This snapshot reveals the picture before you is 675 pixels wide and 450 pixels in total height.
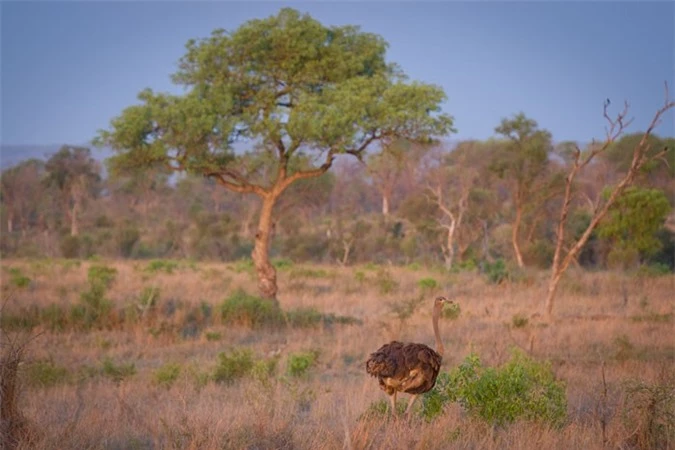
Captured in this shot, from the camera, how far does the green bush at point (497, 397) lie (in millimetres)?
6613

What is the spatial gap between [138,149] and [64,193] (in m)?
37.9

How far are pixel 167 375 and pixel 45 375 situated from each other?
5.74 ft

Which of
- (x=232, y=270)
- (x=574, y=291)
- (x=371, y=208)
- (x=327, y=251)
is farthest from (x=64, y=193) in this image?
(x=574, y=291)

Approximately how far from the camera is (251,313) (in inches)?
594

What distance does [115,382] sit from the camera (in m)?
9.75

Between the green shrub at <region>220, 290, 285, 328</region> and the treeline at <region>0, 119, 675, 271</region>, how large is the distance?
17.9 feet

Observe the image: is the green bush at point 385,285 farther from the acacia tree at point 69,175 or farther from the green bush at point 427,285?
the acacia tree at point 69,175

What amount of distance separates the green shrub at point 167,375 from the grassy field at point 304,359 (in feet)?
0.08

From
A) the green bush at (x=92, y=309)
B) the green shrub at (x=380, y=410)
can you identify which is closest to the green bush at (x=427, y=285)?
the green bush at (x=92, y=309)

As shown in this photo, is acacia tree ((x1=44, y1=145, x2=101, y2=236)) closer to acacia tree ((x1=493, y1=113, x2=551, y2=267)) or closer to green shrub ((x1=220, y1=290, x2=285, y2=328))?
acacia tree ((x1=493, y1=113, x2=551, y2=267))

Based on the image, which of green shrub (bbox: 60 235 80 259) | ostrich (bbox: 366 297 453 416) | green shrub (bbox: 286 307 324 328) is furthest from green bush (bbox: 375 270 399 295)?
green shrub (bbox: 60 235 80 259)

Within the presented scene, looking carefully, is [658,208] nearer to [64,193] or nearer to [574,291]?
[574,291]

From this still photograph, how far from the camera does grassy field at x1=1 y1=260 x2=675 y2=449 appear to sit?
19.1 ft

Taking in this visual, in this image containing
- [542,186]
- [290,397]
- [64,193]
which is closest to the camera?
[290,397]
